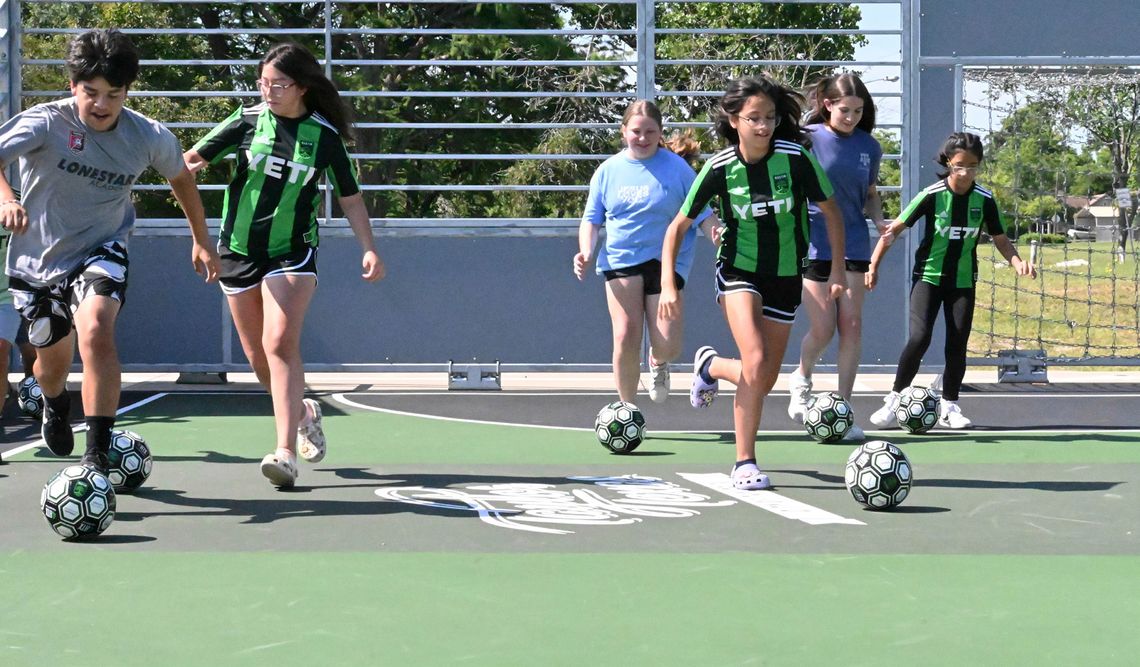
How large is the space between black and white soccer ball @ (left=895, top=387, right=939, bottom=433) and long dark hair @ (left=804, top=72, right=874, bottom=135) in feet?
5.73

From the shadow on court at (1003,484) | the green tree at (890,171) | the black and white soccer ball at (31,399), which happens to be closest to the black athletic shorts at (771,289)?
the shadow on court at (1003,484)

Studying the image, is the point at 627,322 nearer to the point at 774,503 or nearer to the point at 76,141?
the point at 774,503

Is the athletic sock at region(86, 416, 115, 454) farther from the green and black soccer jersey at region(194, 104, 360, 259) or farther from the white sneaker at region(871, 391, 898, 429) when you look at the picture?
the white sneaker at region(871, 391, 898, 429)

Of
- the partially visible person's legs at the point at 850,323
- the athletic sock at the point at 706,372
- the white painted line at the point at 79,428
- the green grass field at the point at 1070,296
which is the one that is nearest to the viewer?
the white painted line at the point at 79,428

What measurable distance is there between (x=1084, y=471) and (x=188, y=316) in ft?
26.9

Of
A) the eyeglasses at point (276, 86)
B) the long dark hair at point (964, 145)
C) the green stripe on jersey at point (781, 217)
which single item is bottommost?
the green stripe on jersey at point (781, 217)

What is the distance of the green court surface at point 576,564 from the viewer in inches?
176

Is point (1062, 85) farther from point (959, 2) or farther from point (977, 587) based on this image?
point (977, 587)

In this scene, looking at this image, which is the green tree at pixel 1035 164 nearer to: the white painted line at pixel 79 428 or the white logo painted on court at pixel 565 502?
the white painted line at pixel 79 428

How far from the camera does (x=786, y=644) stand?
14.7ft

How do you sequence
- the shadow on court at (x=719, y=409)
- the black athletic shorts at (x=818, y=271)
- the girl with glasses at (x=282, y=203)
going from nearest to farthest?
the girl with glasses at (x=282, y=203) < the black athletic shorts at (x=818, y=271) < the shadow on court at (x=719, y=409)

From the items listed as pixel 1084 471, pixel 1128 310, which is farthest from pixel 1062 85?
pixel 1084 471

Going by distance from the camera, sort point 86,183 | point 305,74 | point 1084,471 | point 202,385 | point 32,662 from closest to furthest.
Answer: point 32,662
point 86,183
point 305,74
point 1084,471
point 202,385

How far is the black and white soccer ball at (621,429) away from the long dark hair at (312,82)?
2297 millimetres
